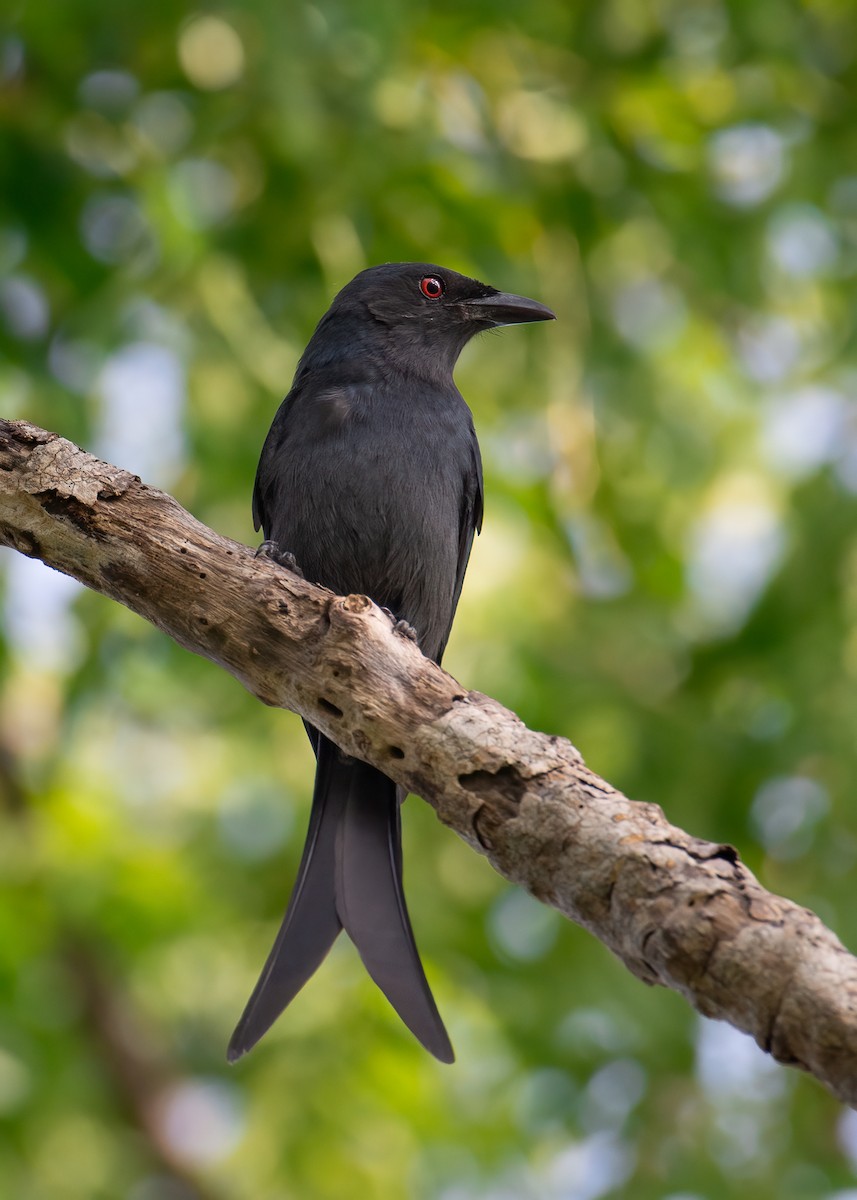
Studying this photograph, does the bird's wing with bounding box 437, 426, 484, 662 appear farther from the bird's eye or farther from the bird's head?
the bird's eye

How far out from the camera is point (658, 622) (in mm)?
5832

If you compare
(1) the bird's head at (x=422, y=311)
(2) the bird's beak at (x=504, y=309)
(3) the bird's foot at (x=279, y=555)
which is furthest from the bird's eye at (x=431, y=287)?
(3) the bird's foot at (x=279, y=555)

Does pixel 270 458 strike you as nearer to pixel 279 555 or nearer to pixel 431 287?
pixel 279 555

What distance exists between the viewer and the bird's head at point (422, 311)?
15.7 ft

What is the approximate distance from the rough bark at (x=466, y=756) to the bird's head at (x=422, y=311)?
172 centimetres

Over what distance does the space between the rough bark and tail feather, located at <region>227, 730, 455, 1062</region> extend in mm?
575

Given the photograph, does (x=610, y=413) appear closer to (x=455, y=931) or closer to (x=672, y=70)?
(x=672, y=70)

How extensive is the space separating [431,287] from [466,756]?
2576 millimetres

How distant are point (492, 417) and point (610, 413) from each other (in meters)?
0.62

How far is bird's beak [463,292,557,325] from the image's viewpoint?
4969 millimetres

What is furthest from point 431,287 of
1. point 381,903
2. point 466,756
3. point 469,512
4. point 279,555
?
point 466,756

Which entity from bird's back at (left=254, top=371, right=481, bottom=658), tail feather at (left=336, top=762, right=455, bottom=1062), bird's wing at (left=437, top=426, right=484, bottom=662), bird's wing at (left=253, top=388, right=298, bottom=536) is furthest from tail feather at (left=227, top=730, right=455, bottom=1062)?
bird's wing at (left=253, top=388, right=298, bottom=536)

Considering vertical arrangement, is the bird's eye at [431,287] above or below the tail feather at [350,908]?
above

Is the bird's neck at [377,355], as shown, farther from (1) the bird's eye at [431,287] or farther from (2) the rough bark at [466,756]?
(2) the rough bark at [466,756]
